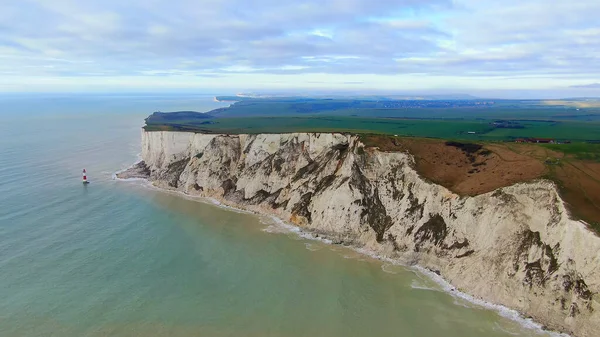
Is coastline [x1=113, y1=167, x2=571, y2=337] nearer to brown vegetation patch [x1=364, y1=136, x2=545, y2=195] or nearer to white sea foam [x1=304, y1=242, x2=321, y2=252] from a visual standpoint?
white sea foam [x1=304, y1=242, x2=321, y2=252]

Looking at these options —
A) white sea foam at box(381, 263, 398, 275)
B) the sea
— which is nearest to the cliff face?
white sea foam at box(381, 263, 398, 275)

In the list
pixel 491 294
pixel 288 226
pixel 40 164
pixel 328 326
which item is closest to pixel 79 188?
pixel 40 164

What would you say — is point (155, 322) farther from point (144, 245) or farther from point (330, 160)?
point (330, 160)

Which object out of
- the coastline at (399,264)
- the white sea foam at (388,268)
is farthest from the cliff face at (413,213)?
the white sea foam at (388,268)

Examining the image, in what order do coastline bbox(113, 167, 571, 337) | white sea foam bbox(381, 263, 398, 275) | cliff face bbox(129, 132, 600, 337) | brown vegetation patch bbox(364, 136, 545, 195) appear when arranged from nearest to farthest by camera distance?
coastline bbox(113, 167, 571, 337) < cliff face bbox(129, 132, 600, 337) < white sea foam bbox(381, 263, 398, 275) < brown vegetation patch bbox(364, 136, 545, 195)

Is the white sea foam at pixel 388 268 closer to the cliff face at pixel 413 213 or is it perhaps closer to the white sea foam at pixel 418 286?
the cliff face at pixel 413 213

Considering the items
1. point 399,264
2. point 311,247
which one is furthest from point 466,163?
point 311,247
